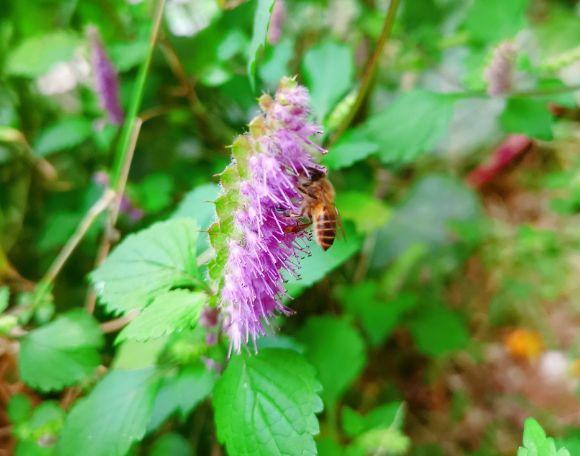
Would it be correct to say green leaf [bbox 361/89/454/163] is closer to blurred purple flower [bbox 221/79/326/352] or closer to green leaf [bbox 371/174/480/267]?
blurred purple flower [bbox 221/79/326/352]

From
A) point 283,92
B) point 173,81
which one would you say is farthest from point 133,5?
point 283,92

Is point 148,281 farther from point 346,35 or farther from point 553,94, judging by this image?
point 346,35

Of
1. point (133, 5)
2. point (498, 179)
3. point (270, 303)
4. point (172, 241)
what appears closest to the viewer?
point (270, 303)

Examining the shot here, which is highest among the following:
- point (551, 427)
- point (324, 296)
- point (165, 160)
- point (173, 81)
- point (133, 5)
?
point (133, 5)

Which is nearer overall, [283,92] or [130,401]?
[283,92]

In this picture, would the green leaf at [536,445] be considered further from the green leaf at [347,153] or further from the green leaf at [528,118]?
the green leaf at [528,118]

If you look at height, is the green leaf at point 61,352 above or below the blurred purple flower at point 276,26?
below

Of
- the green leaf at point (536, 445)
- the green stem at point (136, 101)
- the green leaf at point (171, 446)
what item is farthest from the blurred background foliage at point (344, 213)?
the green leaf at point (536, 445)
